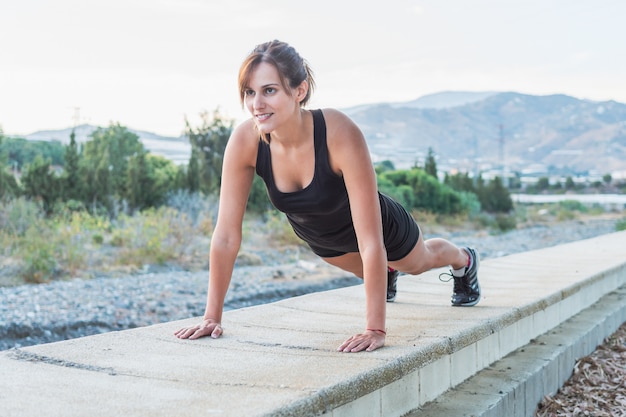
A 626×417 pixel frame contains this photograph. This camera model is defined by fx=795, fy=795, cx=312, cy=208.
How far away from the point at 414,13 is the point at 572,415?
103 feet

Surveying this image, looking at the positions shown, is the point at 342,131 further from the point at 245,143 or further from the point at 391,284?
the point at 391,284

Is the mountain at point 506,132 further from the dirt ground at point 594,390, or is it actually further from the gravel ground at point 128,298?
the dirt ground at point 594,390

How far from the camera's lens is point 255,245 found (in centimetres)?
1528

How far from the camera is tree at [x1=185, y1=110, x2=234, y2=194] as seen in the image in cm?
1878

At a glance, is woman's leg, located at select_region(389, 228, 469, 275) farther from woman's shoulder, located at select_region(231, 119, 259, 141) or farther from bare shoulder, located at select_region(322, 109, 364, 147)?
woman's shoulder, located at select_region(231, 119, 259, 141)

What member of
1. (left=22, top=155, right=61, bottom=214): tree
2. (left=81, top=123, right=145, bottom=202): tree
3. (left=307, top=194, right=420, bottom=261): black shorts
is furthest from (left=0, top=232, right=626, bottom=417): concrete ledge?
(left=81, top=123, right=145, bottom=202): tree

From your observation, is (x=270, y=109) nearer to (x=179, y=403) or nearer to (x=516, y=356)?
(x=179, y=403)

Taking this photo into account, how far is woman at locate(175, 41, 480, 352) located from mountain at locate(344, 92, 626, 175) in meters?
59.9

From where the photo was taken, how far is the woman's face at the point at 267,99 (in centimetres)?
274

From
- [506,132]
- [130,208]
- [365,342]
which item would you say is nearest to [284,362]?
[365,342]

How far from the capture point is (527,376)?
3277 millimetres

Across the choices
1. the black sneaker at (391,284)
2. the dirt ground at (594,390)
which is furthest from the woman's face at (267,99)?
the dirt ground at (594,390)

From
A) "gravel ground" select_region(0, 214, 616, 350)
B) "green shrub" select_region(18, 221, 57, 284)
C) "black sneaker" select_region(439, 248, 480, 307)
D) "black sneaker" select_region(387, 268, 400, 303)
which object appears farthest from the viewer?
"green shrub" select_region(18, 221, 57, 284)

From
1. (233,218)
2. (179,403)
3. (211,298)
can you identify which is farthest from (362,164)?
(179,403)
